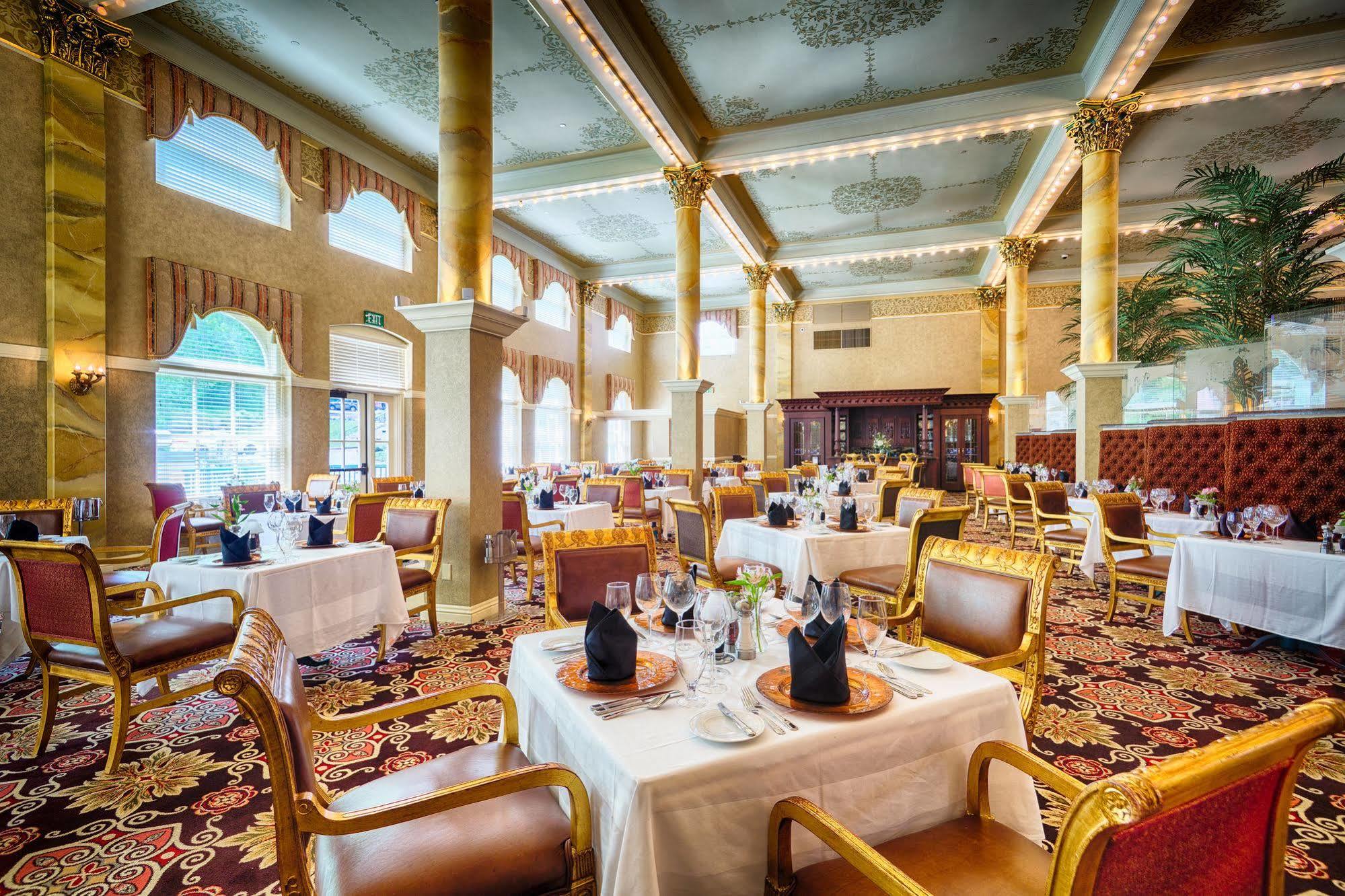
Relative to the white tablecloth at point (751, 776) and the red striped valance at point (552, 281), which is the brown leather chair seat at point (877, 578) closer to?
the white tablecloth at point (751, 776)

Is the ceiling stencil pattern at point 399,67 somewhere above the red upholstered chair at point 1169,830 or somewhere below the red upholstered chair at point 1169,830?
above

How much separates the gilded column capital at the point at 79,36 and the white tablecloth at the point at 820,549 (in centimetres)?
735

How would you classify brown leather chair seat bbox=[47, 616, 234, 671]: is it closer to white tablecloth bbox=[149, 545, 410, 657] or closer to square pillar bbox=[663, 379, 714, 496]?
white tablecloth bbox=[149, 545, 410, 657]

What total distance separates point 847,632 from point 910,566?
4.73 feet

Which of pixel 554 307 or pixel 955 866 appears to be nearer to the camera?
pixel 955 866

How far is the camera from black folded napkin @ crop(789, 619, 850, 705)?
4.42 feet

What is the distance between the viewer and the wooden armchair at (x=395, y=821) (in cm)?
105

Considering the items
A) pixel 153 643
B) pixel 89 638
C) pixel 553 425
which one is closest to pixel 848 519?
pixel 153 643

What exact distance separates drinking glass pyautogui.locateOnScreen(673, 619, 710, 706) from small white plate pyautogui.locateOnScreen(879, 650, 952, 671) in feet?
1.85

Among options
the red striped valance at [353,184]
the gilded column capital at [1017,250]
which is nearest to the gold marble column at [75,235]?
the red striped valance at [353,184]

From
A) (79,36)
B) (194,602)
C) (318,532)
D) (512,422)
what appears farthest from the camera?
(512,422)

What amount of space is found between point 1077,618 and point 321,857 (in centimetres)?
497

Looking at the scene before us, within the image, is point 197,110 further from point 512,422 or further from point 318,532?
point 512,422

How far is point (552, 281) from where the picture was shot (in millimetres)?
13531
